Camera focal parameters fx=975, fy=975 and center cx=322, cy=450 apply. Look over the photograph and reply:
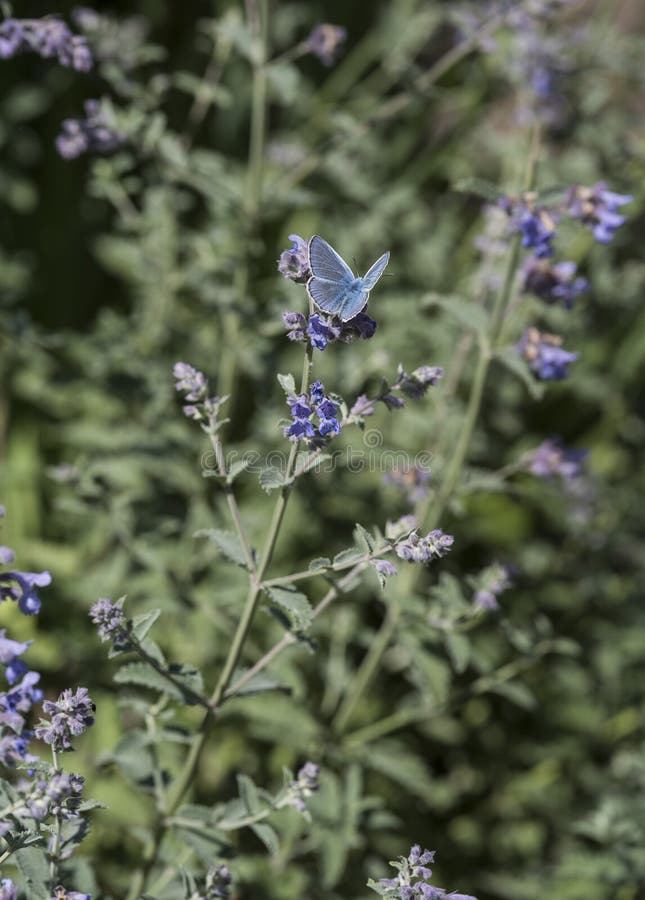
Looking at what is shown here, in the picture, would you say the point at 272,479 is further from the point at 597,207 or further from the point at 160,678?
the point at 597,207

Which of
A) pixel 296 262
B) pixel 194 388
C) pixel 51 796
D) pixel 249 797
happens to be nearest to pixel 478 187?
pixel 296 262

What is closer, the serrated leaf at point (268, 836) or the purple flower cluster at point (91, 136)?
the serrated leaf at point (268, 836)

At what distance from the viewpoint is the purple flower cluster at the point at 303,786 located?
233 centimetres

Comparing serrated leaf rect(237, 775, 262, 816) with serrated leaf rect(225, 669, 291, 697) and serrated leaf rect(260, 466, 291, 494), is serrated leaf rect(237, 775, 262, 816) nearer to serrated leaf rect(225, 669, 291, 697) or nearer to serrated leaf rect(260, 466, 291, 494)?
serrated leaf rect(225, 669, 291, 697)

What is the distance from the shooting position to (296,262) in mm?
2174

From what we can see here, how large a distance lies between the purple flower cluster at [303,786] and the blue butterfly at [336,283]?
3.53 ft

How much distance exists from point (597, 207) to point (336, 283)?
1475mm

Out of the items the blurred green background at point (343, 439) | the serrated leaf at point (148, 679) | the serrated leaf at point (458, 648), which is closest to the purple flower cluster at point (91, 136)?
the blurred green background at point (343, 439)

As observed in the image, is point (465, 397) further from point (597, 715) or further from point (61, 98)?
point (61, 98)

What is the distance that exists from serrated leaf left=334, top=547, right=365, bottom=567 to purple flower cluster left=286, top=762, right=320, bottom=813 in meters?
0.49

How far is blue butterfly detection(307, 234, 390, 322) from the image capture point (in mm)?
2041

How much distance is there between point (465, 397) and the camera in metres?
5.35

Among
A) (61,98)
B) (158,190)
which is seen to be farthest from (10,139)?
(158,190)

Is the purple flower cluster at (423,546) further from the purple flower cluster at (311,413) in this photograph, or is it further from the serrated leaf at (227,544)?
the serrated leaf at (227,544)
